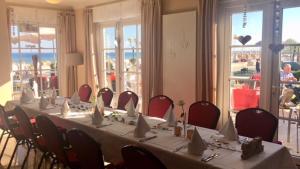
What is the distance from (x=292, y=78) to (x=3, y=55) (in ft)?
15.8

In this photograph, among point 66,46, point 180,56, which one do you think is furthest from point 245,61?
point 66,46

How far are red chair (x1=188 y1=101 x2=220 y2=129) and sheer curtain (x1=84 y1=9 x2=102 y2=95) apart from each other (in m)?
3.61

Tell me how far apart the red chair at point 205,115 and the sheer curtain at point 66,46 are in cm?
429

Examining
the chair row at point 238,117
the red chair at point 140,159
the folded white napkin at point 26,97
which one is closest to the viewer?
the red chair at point 140,159

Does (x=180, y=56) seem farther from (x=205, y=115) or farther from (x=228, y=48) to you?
(x=205, y=115)

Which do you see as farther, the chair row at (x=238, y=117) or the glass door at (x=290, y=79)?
the glass door at (x=290, y=79)

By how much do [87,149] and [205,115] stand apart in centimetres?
157

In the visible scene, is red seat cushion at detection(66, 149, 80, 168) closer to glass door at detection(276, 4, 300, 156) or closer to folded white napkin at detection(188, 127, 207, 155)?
folded white napkin at detection(188, 127, 207, 155)

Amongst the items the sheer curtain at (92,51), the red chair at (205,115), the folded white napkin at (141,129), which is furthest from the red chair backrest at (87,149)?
the sheer curtain at (92,51)

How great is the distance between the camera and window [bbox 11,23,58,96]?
20.3 ft

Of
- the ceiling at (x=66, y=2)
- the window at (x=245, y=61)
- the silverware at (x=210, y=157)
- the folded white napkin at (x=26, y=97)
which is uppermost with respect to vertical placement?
the ceiling at (x=66, y=2)

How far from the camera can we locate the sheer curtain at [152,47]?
495 centimetres

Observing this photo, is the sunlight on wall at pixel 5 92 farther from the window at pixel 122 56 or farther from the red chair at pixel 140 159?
the red chair at pixel 140 159

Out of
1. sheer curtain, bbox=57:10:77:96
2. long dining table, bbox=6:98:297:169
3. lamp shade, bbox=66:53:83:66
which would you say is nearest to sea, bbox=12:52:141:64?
sheer curtain, bbox=57:10:77:96
